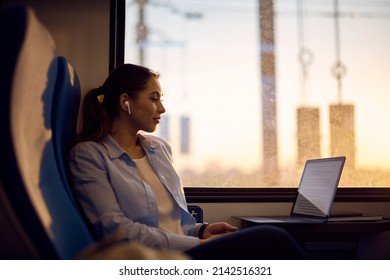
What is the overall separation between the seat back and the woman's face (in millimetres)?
383

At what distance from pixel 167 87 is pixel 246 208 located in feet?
1.83

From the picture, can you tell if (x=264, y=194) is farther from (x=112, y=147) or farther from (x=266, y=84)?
(x=112, y=147)

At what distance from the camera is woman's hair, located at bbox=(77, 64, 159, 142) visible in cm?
137

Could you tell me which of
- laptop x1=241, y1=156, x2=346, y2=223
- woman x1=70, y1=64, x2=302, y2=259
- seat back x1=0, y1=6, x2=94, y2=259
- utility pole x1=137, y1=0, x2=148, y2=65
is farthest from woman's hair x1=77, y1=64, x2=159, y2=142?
laptop x1=241, y1=156, x2=346, y2=223

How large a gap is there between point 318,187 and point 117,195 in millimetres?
695

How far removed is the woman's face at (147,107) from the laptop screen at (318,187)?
1.92 feet

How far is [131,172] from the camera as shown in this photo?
1.30 m

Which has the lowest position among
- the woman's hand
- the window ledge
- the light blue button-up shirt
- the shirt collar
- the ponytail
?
the woman's hand

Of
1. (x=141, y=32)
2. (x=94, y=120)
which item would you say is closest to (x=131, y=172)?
(x=94, y=120)

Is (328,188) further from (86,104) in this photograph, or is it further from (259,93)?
(86,104)

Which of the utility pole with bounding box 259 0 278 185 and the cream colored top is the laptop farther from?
the cream colored top
